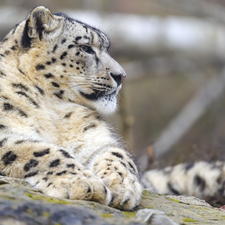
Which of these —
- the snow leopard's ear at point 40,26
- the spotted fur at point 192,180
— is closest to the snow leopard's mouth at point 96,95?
the snow leopard's ear at point 40,26

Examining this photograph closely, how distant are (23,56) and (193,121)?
720cm

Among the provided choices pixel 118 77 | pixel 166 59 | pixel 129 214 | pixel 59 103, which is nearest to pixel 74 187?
pixel 129 214

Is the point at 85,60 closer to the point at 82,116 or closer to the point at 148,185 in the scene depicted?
the point at 82,116

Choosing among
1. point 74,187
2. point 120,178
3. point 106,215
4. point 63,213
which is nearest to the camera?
point 63,213

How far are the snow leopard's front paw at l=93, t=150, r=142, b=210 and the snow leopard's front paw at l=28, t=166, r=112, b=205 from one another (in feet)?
0.32

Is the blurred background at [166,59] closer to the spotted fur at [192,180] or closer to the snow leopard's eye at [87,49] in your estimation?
the spotted fur at [192,180]

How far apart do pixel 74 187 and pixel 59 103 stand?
3.96 ft

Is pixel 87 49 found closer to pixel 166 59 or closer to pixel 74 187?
pixel 74 187

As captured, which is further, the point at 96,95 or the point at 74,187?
the point at 96,95

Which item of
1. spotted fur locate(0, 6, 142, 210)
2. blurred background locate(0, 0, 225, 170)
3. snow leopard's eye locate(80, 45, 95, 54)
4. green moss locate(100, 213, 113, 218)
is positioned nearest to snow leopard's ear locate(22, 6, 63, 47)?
spotted fur locate(0, 6, 142, 210)

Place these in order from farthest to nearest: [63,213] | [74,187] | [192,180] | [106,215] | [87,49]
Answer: [192,180]
[87,49]
[74,187]
[106,215]
[63,213]

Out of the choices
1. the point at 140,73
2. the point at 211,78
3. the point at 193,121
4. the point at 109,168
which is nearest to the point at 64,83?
the point at 109,168

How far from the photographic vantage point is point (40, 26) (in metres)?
3.29

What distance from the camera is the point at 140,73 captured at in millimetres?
11117
